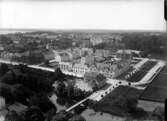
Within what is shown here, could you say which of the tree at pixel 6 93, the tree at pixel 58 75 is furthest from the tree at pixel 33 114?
the tree at pixel 58 75

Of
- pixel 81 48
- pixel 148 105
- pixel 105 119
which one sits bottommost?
pixel 105 119

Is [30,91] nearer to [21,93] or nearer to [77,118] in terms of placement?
[21,93]

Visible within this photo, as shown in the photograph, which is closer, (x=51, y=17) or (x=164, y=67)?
(x=164, y=67)

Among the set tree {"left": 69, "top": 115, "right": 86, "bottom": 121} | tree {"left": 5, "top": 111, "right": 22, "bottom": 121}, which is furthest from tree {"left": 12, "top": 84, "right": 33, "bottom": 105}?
tree {"left": 69, "top": 115, "right": 86, "bottom": 121}

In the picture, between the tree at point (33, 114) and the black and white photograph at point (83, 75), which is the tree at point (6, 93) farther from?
the tree at point (33, 114)

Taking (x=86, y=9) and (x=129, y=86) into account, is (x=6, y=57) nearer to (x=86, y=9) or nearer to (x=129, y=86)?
(x=86, y=9)

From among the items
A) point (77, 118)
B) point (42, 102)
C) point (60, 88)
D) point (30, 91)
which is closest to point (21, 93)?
point (30, 91)

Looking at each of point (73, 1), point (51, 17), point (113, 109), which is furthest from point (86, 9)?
point (113, 109)
